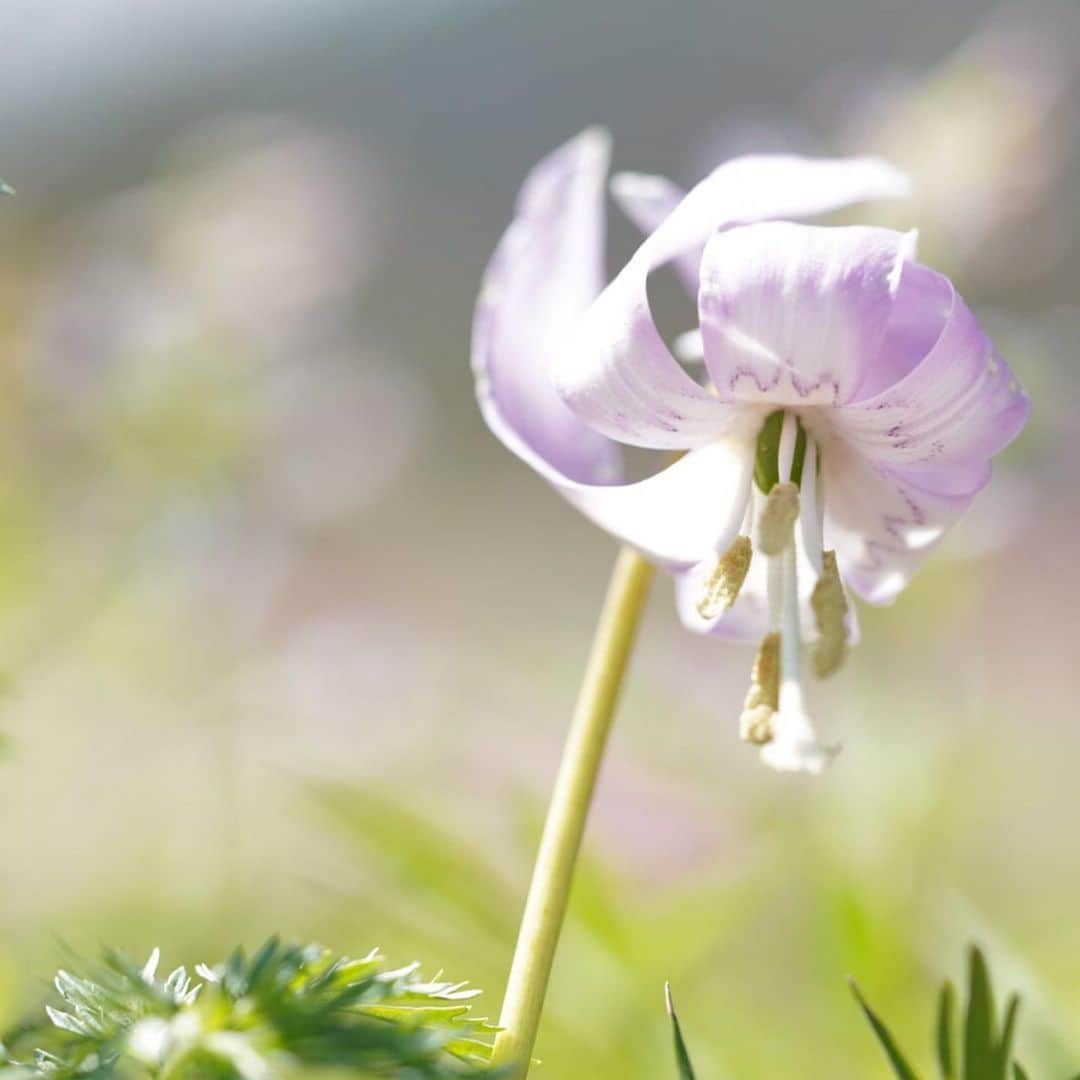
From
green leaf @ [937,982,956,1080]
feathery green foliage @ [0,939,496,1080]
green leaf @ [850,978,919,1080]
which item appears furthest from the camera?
green leaf @ [937,982,956,1080]

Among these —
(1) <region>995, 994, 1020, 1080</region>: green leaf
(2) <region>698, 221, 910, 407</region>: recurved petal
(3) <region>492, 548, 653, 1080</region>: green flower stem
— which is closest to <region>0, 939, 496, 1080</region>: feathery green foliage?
(3) <region>492, 548, 653, 1080</region>: green flower stem

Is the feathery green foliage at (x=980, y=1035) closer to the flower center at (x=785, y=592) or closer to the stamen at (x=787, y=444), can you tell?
the flower center at (x=785, y=592)

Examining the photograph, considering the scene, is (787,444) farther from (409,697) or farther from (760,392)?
(409,697)

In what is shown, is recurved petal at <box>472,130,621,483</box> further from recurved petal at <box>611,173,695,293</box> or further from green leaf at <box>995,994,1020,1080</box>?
green leaf at <box>995,994,1020,1080</box>

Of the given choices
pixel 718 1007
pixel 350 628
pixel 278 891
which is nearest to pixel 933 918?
pixel 718 1007

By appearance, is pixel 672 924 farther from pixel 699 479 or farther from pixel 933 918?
pixel 699 479

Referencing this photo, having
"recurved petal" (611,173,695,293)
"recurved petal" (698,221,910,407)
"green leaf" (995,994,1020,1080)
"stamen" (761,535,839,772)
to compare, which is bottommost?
"green leaf" (995,994,1020,1080)

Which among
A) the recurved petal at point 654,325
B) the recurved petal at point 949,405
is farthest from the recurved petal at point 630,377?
the recurved petal at point 949,405
